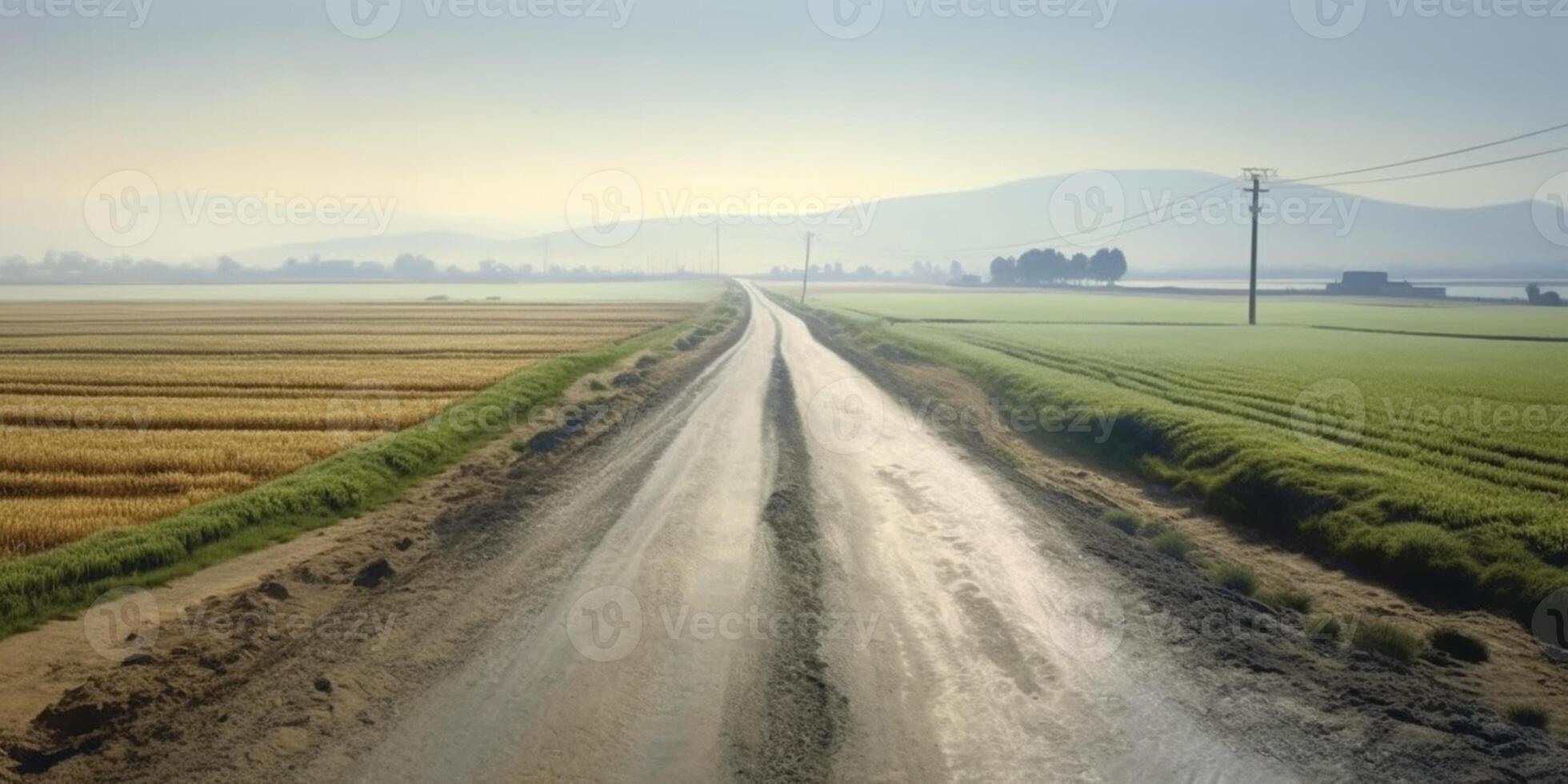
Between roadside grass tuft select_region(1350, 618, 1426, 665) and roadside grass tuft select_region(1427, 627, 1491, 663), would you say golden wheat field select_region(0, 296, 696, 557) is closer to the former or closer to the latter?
roadside grass tuft select_region(1350, 618, 1426, 665)

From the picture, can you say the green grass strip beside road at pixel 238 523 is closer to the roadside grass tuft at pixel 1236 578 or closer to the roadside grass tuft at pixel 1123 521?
the roadside grass tuft at pixel 1123 521

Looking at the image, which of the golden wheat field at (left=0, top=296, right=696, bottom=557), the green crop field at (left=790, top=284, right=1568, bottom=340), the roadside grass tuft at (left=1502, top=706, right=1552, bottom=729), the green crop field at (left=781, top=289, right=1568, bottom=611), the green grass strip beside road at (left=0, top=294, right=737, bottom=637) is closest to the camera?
the roadside grass tuft at (left=1502, top=706, right=1552, bottom=729)

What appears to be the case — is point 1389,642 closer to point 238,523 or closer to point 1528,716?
point 1528,716

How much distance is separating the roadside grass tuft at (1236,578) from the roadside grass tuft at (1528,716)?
3.15 m

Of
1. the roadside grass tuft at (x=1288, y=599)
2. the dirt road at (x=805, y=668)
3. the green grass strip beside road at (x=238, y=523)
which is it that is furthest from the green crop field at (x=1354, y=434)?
the green grass strip beside road at (x=238, y=523)

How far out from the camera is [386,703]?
23.7 ft

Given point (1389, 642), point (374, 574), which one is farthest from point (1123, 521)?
point (374, 574)

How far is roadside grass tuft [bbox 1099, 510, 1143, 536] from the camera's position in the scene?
1348cm

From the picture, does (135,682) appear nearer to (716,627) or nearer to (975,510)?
(716,627)

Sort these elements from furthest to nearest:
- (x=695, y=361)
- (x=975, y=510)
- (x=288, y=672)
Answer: (x=695, y=361) → (x=975, y=510) → (x=288, y=672)

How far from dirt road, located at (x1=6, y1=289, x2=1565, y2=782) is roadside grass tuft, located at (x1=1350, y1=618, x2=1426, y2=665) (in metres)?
0.45

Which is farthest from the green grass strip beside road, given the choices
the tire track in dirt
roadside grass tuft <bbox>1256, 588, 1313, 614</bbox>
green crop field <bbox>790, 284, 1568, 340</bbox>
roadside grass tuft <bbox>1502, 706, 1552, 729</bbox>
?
green crop field <bbox>790, 284, 1568, 340</bbox>

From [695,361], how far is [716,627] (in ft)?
100

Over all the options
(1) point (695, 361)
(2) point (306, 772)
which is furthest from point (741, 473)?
(1) point (695, 361)
